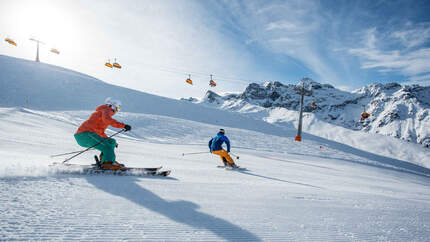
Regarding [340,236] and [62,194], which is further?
[62,194]

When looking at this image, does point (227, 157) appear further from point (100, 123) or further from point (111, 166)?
point (100, 123)

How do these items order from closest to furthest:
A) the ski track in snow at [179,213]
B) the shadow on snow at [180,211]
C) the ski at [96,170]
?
1. the ski track in snow at [179,213]
2. the shadow on snow at [180,211]
3. the ski at [96,170]

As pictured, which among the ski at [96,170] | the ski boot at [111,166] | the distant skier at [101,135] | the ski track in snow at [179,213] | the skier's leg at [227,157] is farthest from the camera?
the skier's leg at [227,157]

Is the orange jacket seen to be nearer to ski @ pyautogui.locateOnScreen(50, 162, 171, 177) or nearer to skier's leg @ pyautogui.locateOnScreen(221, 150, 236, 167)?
ski @ pyautogui.locateOnScreen(50, 162, 171, 177)

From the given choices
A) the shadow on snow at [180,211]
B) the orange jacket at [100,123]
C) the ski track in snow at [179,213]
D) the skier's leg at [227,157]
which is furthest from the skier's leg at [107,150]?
the skier's leg at [227,157]

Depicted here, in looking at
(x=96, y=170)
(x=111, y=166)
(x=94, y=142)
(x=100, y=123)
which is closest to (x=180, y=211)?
(x=96, y=170)

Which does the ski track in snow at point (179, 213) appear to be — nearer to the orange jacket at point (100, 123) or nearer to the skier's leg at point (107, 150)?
the skier's leg at point (107, 150)

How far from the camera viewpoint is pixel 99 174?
3521 mm

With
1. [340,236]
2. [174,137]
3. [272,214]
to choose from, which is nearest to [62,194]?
[272,214]

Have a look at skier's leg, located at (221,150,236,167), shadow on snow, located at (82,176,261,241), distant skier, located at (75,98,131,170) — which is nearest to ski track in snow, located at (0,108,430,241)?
shadow on snow, located at (82,176,261,241)

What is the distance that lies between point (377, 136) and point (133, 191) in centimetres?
5419

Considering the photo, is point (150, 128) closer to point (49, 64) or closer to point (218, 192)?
point (218, 192)

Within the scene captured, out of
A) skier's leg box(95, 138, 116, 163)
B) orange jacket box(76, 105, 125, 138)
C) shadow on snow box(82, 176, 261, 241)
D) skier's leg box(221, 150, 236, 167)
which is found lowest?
skier's leg box(221, 150, 236, 167)

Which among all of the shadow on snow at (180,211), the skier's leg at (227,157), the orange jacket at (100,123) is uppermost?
the orange jacket at (100,123)
